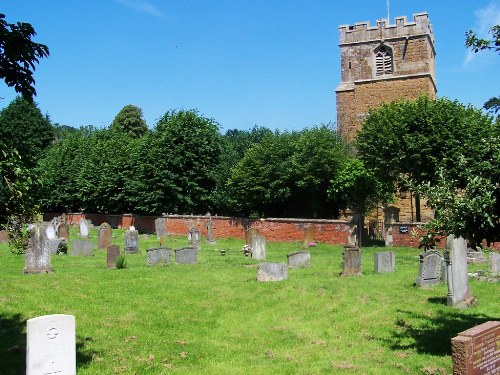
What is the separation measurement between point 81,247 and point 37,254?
20.4 ft

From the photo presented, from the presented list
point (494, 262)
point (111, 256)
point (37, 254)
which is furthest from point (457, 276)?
point (37, 254)

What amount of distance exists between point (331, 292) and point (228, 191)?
24.0 meters

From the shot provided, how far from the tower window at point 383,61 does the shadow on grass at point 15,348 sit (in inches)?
1571

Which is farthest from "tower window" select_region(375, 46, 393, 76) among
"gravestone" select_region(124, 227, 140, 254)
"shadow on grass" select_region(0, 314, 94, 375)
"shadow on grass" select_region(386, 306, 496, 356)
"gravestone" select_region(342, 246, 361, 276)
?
"shadow on grass" select_region(0, 314, 94, 375)

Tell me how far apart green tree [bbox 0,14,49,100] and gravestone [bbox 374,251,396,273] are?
1300 cm

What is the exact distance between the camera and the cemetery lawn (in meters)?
8.69

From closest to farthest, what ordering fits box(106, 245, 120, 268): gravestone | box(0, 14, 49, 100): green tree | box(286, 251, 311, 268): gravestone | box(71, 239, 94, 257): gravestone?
box(0, 14, 49, 100): green tree
box(106, 245, 120, 268): gravestone
box(286, 251, 311, 268): gravestone
box(71, 239, 94, 257): gravestone

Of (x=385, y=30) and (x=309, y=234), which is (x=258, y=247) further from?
(x=385, y=30)

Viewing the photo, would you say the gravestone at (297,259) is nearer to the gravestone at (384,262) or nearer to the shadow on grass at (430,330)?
the gravestone at (384,262)

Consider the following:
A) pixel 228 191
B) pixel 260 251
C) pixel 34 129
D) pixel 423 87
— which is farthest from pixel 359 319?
pixel 34 129

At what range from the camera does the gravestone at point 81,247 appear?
2205cm

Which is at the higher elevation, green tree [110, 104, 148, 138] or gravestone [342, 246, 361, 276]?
green tree [110, 104, 148, 138]

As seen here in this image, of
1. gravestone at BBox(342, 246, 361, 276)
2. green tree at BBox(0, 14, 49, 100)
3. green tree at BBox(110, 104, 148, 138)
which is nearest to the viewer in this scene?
green tree at BBox(0, 14, 49, 100)

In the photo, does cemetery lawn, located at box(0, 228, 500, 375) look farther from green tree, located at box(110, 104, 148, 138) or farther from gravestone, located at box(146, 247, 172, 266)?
green tree, located at box(110, 104, 148, 138)
